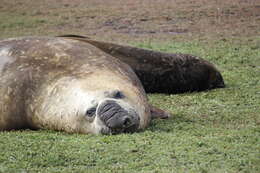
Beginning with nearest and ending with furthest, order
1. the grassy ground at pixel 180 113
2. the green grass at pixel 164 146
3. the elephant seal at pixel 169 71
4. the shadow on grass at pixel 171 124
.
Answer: the green grass at pixel 164 146, the grassy ground at pixel 180 113, the shadow on grass at pixel 171 124, the elephant seal at pixel 169 71

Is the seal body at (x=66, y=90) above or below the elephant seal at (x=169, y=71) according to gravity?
above

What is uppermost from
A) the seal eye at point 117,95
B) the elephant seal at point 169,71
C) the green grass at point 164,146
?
the seal eye at point 117,95

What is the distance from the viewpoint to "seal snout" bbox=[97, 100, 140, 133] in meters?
6.38

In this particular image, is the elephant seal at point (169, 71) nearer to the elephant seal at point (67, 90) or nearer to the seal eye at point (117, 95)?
the elephant seal at point (67, 90)

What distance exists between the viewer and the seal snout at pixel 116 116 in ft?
20.9

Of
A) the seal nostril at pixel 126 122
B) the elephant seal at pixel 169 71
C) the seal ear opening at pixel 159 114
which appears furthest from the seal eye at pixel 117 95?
the elephant seal at pixel 169 71

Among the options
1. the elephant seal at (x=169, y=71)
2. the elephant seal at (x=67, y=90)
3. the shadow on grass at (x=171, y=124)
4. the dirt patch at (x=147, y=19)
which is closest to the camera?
the elephant seal at (x=67, y=90)

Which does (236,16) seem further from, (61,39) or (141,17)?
(61,39)

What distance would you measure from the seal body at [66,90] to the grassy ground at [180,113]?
0.58ft

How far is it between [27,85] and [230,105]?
8.40 ft

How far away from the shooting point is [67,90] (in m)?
7.11

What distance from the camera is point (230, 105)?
8414 mm

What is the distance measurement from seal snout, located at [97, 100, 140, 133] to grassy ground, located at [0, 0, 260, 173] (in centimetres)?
12

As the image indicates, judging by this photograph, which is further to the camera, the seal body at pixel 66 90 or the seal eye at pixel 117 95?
the seal eye at pixel 117 95
